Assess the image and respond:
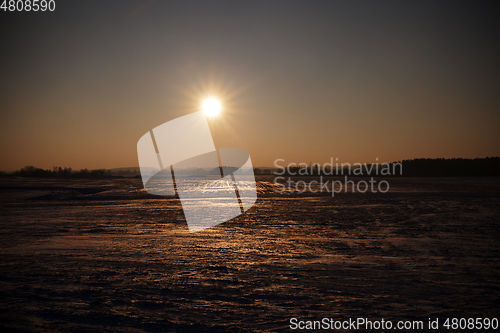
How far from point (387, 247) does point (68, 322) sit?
19.0 feet

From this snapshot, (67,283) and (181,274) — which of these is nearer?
(67,283)

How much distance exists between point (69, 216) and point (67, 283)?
7.90 metres

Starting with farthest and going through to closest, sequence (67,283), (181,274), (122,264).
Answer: (122,264) < (181,274) < (67,283)

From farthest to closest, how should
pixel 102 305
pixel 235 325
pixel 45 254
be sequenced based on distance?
pixel 45 254 → pixel 102 305 → pixel 235 325

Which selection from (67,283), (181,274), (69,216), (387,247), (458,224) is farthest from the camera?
(69,216)

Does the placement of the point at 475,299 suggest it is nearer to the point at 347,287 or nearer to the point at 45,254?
the point at 347,287

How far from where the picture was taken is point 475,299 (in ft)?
11.8

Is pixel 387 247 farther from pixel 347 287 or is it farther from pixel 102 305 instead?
pixel 102 305

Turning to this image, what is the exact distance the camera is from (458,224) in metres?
8.96

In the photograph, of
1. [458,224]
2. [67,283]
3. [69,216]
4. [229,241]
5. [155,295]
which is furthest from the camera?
[69,216]

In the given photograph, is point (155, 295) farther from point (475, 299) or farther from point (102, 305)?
point (475, 299)

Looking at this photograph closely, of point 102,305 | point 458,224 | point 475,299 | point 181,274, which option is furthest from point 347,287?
point 458,224

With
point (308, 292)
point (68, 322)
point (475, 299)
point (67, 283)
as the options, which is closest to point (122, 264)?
point (67, 283)

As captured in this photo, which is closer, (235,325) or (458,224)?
(235,325)
